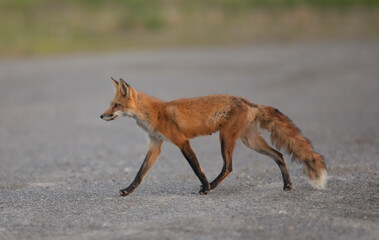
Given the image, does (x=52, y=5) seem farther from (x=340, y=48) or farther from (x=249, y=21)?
(x=340, y=48)

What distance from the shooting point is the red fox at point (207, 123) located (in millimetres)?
7516

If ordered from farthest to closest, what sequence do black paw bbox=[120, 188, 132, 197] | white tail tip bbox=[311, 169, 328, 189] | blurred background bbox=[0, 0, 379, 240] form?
black paw bbox=[120, 188, 132, 197]
white tail tip bbox=[311, 169, 328, 189]
blurred background bbox=[0, 0, 379, 240]

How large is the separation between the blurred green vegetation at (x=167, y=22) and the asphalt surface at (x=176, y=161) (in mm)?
7598

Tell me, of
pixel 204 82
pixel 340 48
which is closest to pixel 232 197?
pixel 204 82

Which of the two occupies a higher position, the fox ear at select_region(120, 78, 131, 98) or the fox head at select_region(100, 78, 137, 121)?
the fox ear at select_region(120, 78, 131, 98)

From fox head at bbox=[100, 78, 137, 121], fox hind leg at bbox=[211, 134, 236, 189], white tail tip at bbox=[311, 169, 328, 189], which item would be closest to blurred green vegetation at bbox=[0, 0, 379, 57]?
fox head at bbox=[100, 78, 137, 121]

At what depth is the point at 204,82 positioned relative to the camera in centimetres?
2183

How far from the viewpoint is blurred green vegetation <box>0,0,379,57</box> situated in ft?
110

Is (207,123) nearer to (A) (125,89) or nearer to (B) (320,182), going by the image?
(A) (125,89)

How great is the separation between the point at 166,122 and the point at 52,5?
120 ft

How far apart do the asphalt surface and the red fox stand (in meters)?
0.36

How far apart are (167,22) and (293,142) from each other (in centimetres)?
3188

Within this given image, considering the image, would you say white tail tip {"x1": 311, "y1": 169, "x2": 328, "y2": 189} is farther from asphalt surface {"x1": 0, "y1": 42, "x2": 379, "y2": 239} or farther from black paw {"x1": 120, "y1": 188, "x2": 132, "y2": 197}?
black paw {"x1": 120, "y1": 188, "x2": 132, "y2": 197}

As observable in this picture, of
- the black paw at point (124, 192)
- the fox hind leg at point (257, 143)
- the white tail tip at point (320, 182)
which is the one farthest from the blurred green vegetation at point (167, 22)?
the white tail tip at point (320, 182)
